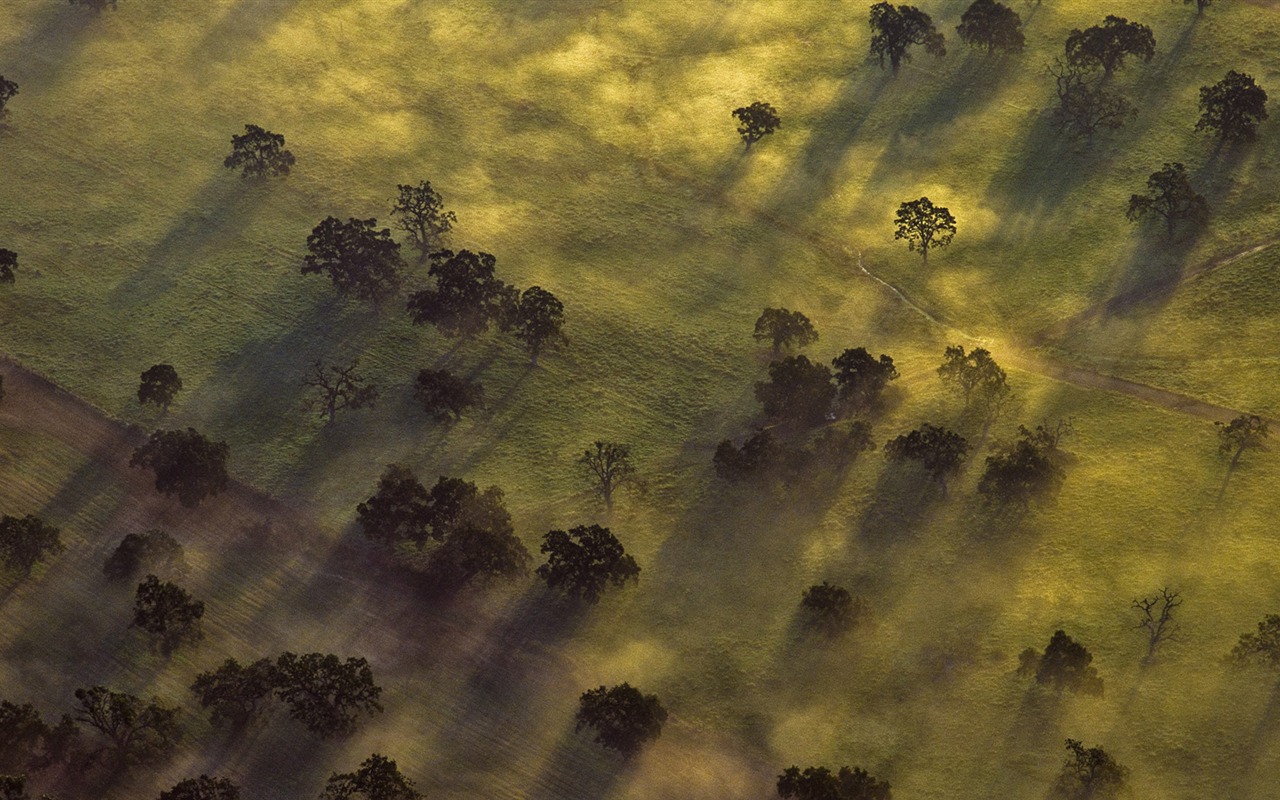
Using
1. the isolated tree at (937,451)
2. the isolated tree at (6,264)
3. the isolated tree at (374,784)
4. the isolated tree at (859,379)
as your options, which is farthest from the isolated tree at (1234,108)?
the isolated tree at (6,264)

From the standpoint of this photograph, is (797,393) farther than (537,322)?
No

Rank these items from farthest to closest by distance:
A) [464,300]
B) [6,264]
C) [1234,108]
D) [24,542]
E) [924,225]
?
[1234,108]
[924,225]
[6,264]
[464,300]
[24,542]

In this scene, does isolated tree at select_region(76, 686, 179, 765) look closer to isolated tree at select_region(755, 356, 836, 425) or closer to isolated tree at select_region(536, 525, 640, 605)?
isolated tree at select_region(536, 525, 640, 605)

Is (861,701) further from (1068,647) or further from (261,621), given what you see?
(261,621)

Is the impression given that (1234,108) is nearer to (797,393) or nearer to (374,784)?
(797,393)

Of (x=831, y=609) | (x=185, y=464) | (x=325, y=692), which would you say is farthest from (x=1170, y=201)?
(x=185, y=464)

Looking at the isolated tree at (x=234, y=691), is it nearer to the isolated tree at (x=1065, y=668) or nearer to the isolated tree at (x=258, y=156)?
the isolated tree at (x=1065, y=668)
